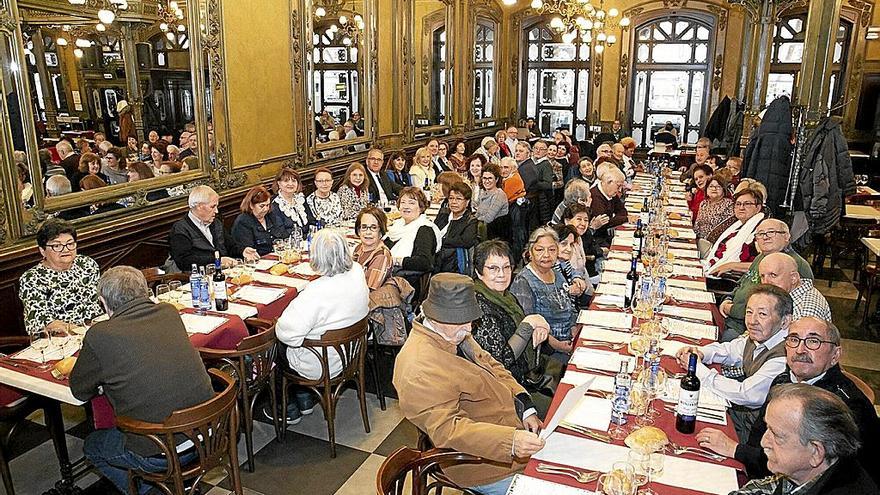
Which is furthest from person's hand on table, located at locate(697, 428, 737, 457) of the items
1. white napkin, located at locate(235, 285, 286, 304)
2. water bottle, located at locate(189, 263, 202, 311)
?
water bottle, located at locate(189, 263, 202, 311)

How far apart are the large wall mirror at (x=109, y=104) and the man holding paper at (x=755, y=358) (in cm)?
465

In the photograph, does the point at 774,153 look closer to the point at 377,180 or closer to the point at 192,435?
the point at 377,180

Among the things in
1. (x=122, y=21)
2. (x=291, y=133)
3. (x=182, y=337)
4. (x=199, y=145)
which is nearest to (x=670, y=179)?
(x=291, y=133)

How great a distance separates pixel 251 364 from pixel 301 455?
0.67 meters

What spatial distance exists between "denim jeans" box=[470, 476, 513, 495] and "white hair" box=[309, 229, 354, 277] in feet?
5.27

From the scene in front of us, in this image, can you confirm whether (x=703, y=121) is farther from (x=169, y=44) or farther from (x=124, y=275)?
(x=124, y=275)

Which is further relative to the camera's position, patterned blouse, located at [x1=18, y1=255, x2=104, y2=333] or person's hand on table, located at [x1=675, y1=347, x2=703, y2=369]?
patterned blouse, located at [x1=18, y1=255, x2=104, y2=333]

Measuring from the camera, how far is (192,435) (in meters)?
2.92

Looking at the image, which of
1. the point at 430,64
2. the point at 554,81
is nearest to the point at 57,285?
the point at 430,64

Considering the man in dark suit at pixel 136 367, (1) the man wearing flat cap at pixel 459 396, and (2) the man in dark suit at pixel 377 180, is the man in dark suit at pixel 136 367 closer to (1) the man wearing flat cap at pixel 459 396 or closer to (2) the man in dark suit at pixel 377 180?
(1) the man wearing flat cap at pixel 459 396

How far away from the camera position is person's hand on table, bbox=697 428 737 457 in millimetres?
2408

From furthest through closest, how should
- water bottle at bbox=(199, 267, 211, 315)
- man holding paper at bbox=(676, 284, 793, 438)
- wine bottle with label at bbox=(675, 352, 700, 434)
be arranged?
water bottle at bbox=(199, 267, 211, 315) < man holding paper at bbox=(676, 284, 793, 438) < wine bottle with label at bbox=(675, 352, 700, 434)

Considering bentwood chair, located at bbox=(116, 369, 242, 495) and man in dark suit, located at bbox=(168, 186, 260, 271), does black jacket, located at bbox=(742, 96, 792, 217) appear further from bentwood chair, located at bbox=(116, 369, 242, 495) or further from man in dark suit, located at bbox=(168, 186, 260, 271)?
bentwood chair, located at bbox=(116, 369, 242, 495)

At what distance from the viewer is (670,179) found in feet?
33.6
